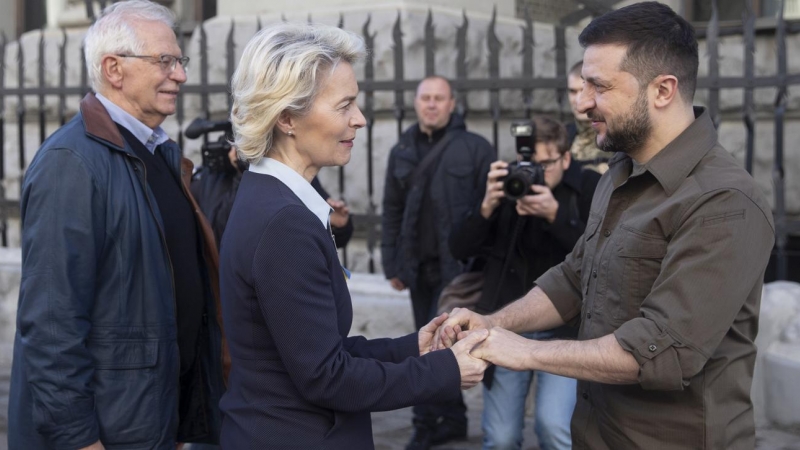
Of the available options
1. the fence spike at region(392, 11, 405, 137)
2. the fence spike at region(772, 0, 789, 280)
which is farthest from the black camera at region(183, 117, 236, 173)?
the fence spike at region(772, 0, 789, 280)

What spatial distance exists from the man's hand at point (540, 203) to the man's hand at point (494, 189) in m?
0.10

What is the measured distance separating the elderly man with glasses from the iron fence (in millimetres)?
2536

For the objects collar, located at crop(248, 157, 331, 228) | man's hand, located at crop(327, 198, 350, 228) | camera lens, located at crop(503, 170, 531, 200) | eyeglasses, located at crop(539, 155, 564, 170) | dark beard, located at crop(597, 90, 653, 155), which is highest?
dark beard, located at crop(597, 90, 653, 155)

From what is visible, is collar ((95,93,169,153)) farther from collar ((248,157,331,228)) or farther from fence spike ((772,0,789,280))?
fence spike ((772,0,789,280))

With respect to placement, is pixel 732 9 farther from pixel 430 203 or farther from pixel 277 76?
pixel 277 76

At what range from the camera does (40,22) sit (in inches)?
389

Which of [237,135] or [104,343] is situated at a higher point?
[237,135]

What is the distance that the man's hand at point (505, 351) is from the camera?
94.9 inches

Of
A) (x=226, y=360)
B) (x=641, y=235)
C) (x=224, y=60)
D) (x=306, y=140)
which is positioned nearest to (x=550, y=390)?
(x=226, y=360)

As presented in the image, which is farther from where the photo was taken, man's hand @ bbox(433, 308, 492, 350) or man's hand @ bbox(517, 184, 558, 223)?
man's hand @ bbox(517, 184, 558, 223)

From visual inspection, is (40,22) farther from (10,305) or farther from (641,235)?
(641,235)

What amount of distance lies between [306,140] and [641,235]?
806 millimetres

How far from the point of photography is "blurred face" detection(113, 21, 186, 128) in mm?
3186

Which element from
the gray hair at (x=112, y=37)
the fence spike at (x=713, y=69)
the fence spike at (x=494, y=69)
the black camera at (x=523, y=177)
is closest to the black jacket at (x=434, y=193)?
the fence spike at (x=494, y=69)
